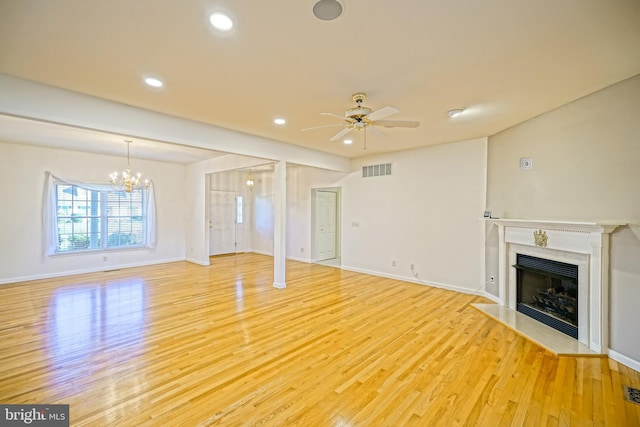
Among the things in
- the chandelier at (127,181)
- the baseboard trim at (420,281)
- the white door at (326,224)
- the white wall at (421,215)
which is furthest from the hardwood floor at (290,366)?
the white door at (326,224)

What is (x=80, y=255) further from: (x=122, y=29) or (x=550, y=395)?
(x=550, y=395)

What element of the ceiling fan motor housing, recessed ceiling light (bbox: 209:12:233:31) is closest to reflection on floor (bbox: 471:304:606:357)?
the ceiling fan motor housing

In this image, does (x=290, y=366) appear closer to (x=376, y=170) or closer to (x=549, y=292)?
(x=549, y=292)

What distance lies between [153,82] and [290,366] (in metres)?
3.12

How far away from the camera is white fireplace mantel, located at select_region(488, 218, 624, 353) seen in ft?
9.73

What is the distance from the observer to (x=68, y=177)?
6258mm

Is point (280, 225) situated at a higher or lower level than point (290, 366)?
higher

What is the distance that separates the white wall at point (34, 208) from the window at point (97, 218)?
0.25 meters

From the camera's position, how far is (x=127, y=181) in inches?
243

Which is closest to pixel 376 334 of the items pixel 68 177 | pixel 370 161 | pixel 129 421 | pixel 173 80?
pixel 129 421

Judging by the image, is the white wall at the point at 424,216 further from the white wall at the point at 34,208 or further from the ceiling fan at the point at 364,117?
the white wall at the point at 34,208

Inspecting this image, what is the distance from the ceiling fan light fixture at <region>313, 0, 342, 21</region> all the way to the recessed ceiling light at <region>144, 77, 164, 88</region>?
1875 millimetres

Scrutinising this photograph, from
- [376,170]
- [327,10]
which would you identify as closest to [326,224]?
[376,170]

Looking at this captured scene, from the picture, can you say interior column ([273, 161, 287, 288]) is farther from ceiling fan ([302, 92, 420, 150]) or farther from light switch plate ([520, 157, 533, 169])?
light switch plate ([520, 157, 533, 169])
